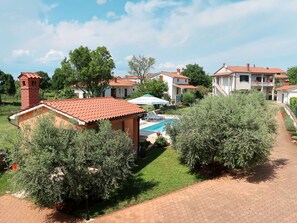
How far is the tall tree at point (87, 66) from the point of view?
42438 millimetres

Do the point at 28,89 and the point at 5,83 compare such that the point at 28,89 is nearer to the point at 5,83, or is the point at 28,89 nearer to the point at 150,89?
the point at 150,89

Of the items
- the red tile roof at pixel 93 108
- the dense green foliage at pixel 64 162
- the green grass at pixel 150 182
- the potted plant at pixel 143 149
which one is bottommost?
the green grass at pixel 150 182

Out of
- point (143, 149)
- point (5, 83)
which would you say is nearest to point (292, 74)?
point (143, 149)

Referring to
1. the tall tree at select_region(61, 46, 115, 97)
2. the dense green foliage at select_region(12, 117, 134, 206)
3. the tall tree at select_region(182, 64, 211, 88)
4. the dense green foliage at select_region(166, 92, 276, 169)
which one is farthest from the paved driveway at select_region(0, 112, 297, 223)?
the tall tree at select_region(182, 64, 211, 88)

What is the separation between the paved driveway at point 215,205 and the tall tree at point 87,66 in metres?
32.6

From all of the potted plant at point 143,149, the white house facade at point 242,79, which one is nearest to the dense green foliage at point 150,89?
the white house facade at point 242,79

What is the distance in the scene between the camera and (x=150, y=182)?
13438mm

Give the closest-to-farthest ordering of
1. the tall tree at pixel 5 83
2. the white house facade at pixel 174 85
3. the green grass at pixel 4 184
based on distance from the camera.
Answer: the green grass at pixel 4 184 → the tall tree at pixel 5 83 → the white house facade at pixel 174 85

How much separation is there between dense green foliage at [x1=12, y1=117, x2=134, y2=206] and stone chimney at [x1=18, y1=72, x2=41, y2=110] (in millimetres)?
6442

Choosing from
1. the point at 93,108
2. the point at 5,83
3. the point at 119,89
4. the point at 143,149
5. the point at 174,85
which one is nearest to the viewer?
the point at 93,108

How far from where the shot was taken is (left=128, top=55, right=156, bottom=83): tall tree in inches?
2830

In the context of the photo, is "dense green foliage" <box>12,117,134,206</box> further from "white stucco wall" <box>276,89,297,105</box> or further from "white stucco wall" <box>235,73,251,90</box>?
"white stucco wall" <box>235,73,251,90</box>

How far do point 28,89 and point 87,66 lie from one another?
93.8 ft

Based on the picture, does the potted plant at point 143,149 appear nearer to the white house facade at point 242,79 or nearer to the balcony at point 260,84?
the white house facade at point 242,79
